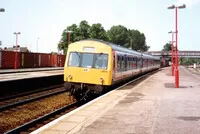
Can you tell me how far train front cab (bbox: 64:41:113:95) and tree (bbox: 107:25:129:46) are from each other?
11185 centimetres

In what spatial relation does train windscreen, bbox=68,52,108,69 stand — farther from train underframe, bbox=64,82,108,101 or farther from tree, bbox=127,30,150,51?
tree, bbox=127,30,150,51

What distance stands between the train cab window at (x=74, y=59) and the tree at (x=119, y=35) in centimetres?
11179

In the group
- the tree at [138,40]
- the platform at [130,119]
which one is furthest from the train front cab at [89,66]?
the tree at [138,40]

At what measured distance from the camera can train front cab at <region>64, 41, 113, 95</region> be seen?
50.5 feet

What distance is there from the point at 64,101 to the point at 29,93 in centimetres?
311

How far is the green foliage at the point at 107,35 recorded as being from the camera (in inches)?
3770

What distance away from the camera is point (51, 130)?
7.70m

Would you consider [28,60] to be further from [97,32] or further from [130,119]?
[97,32]

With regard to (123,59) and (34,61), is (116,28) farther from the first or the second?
(123,59)

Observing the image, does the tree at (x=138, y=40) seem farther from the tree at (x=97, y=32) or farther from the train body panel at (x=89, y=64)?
the train body panel at (x=89, y=64)

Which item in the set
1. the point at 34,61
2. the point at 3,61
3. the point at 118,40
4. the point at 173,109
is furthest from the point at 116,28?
the point at 173,109

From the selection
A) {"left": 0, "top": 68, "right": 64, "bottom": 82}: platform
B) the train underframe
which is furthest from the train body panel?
{"left": 0, "top": 68, "right": 64, "bottom": 82}: platform

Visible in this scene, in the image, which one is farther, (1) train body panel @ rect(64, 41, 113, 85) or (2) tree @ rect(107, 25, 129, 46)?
(2) tree @ rect(107, 25, 129, 46)

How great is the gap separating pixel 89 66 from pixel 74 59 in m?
0.95
